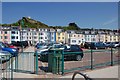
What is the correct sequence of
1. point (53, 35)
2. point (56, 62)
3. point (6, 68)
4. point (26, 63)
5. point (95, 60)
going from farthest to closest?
point (53, 35)
point (95, 60)
point (26, 63)
point (56, 62)
point (6, 68)

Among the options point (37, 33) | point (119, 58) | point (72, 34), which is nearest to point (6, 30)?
point (37, 33)

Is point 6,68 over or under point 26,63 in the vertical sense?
over

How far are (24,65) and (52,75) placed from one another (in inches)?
79.9

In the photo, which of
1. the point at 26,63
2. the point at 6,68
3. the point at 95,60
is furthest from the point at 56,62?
the point at 95,60

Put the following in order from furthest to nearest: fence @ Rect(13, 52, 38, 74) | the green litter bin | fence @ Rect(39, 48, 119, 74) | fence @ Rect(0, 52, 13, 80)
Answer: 1. fence @ Rect(39, 48, 119, 74)
2. fence @ Rect(13, 52, 38, 74)
3. the green litter bin
4. fence @ Rect(0, 52, 13, 80)

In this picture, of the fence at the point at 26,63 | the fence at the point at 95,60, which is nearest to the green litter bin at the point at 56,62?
the fence at the point at 26,63

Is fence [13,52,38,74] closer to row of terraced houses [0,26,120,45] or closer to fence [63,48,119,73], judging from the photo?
fence [63,48,119,73]

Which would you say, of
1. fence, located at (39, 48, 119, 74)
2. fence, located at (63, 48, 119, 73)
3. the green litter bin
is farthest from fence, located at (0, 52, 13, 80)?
fence, located at (63, 48, 119, 73)

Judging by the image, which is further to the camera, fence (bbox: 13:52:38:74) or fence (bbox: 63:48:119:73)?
fence (bbox: 63:48:119:73)

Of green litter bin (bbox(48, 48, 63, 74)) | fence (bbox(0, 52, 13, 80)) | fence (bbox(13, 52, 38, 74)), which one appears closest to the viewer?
fence (bbox(0, 52, 13, 80))

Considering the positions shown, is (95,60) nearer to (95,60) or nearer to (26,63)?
(95,60)

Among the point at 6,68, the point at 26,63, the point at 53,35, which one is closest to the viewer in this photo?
the point at 6,68

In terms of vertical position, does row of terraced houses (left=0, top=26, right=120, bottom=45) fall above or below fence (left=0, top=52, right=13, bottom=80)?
above

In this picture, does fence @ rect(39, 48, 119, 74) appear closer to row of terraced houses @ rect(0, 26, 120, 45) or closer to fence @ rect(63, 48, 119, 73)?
fence @ rect(63, 48, 119, 73)
